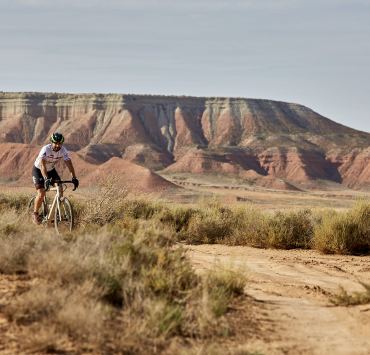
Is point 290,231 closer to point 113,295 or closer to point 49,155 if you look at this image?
point 49,155

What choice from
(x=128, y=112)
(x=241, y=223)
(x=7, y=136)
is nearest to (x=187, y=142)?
(x=128, y=112)

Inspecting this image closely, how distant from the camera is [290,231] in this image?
1675cm

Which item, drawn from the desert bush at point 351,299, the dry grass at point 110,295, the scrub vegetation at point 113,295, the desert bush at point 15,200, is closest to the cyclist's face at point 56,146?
the scrub vegetation at point 113,295

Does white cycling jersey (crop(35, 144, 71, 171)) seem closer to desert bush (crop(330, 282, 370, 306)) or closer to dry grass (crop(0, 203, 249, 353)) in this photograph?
dry grass (crop(0, 203, 249, 353))

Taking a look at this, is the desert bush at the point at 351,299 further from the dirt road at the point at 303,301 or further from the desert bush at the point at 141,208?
the desert bush at the point at 141,208

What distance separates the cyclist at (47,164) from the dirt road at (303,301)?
2826 millimetres

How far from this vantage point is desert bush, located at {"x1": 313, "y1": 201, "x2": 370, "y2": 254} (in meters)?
15.6

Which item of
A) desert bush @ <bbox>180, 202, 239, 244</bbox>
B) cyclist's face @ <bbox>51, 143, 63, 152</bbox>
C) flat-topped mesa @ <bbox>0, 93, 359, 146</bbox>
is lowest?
desert bush @ <bbox>180, 202, 239, 244</bbox>

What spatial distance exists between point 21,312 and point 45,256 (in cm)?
106

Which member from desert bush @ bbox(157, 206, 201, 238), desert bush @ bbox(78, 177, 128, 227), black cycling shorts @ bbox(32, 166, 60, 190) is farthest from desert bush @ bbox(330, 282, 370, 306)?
desert bush @ bbox(157, 206, 201, 238)

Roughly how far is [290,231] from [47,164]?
7.08m

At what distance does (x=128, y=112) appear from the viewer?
383 feet

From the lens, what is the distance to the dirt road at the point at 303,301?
7.05 meters

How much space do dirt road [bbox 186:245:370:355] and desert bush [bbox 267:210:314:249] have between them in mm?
1417
